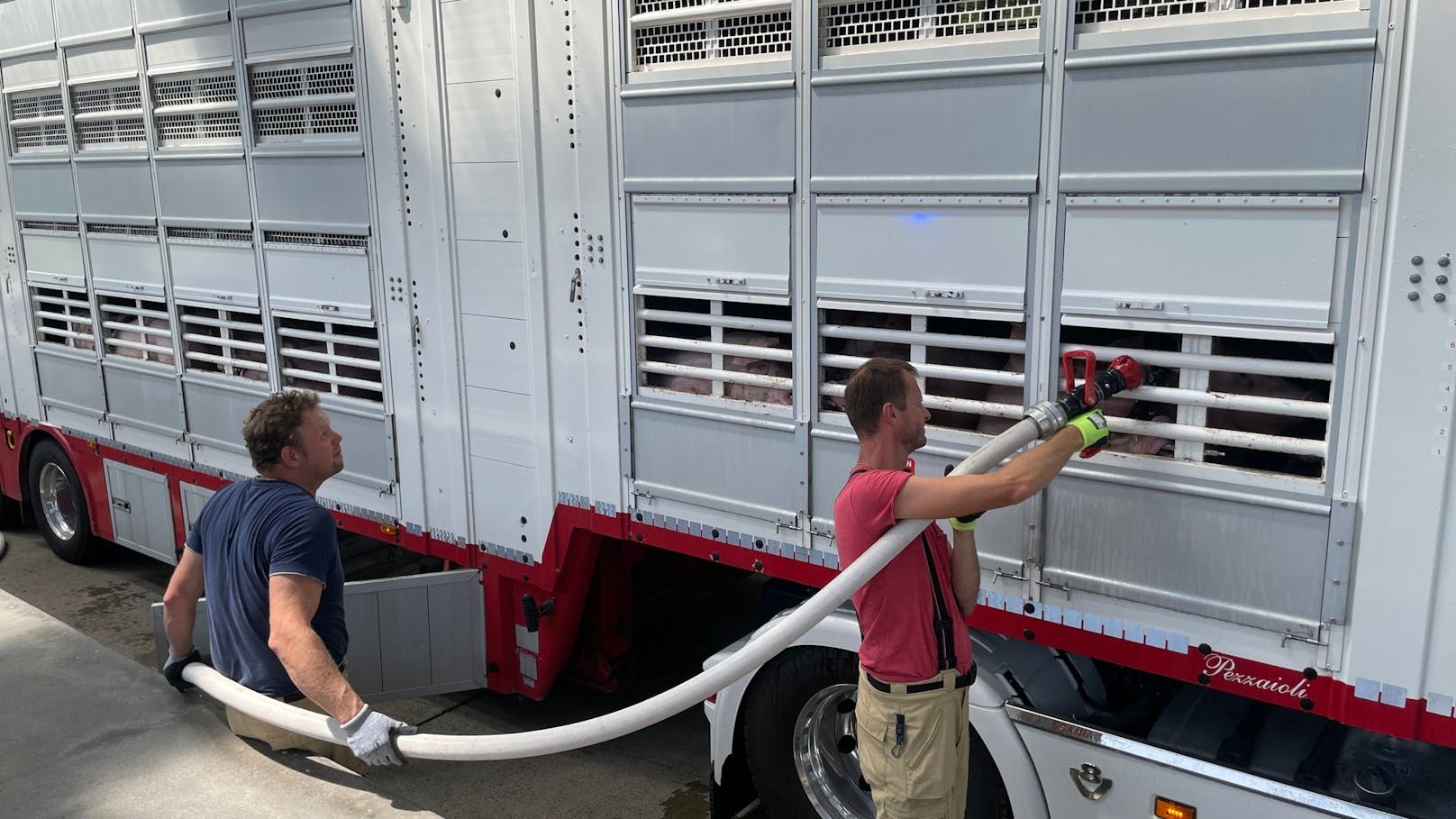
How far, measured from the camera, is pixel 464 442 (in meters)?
4.70

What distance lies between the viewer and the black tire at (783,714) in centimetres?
371

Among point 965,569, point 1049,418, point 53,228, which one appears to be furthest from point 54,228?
point 1049,418

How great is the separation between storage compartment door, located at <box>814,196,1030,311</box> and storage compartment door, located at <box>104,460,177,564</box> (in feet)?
15.3

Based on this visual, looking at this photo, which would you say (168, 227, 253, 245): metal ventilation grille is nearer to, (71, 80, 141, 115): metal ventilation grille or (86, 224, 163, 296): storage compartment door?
(86, 224, 163, 296): storage compartment door

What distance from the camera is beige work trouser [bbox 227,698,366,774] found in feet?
10.8

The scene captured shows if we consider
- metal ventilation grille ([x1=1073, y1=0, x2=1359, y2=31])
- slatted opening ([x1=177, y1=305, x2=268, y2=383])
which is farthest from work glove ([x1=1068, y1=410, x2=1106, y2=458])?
slatted opening ([x1=177, y1=305, x2=268, y2=383])

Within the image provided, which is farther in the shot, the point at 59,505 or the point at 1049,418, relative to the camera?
the point at 59,505

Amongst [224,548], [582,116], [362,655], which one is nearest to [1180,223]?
[582,116]

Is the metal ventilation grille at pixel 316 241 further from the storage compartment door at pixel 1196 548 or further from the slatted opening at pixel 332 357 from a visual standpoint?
the storage compartment door at pixel 1196 548

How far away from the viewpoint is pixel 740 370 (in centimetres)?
380

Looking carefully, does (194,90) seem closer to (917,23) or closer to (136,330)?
(136,330)

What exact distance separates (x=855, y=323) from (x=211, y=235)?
3.74 meters

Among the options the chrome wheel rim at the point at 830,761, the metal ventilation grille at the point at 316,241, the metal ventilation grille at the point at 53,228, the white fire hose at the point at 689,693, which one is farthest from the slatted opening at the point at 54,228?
the chrome wheel rim at the point at 830,761

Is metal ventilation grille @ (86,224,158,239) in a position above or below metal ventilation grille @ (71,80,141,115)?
below
